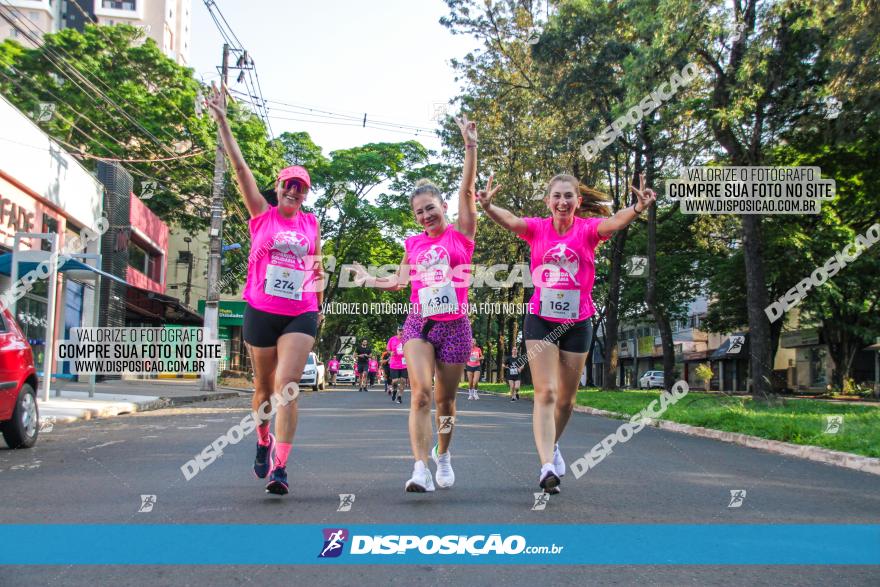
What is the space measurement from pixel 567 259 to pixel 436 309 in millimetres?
1065

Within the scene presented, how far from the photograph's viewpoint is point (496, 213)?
19.4 ft

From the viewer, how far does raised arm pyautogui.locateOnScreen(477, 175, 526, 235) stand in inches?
227

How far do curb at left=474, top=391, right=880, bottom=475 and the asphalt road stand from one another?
45 centimetres

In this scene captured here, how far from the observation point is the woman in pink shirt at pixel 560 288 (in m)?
5.81

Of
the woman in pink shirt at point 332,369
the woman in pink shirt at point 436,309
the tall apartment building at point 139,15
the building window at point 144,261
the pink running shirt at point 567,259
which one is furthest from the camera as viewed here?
the tall apartment building at point 139,15

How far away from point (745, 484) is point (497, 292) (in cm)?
3725

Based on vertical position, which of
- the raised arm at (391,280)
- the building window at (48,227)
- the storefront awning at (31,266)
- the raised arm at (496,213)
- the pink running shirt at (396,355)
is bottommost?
the pink running shirt at (396,355)

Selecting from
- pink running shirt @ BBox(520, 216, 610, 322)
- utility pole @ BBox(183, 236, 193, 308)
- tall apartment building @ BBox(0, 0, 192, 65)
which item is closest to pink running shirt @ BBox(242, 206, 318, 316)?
pink running shirt @ BBox(520, 216, 610, 322)

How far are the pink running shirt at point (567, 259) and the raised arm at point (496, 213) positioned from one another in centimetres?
8

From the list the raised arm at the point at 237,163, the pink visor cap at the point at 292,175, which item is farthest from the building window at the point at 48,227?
the pink visor cap at the point at 292,175

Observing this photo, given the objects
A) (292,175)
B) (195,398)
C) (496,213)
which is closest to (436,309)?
(496,213)

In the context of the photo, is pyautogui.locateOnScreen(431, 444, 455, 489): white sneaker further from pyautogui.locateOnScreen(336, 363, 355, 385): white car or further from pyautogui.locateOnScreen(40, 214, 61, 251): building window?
pyautogui.locateOnScreen(336, 363, 355, 385): white car

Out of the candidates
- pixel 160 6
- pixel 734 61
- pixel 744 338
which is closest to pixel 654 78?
pixel 734 61

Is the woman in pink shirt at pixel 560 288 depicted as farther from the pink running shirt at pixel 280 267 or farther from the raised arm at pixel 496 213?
the pink running shirt at pixel 280 267
